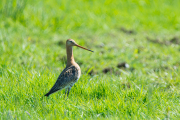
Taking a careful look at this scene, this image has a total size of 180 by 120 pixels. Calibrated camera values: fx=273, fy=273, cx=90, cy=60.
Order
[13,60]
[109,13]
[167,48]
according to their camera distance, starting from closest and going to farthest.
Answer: [13,60], [167,48], [109,13]

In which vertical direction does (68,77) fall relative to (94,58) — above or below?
above

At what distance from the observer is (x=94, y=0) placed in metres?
12.6

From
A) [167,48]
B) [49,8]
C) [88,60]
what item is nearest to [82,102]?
[88,60]

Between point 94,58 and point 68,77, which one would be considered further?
point 94,58

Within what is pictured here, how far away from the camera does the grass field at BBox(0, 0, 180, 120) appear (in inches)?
145

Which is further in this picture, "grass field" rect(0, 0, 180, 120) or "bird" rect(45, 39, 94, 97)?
"bird" rect(45, 39, 94, 97)

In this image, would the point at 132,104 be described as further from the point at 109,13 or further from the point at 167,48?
the point at 109,13

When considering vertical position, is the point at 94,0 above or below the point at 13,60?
above

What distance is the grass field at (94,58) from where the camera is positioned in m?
3.70

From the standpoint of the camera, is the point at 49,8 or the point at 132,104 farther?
the point at 49,8

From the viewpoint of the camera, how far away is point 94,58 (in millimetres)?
7059

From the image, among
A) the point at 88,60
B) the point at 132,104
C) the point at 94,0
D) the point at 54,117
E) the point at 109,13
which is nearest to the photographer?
the point at 54,117

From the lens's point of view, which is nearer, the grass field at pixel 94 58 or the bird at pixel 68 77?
the grass field at pixel 94 58

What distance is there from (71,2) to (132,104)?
8837mm
